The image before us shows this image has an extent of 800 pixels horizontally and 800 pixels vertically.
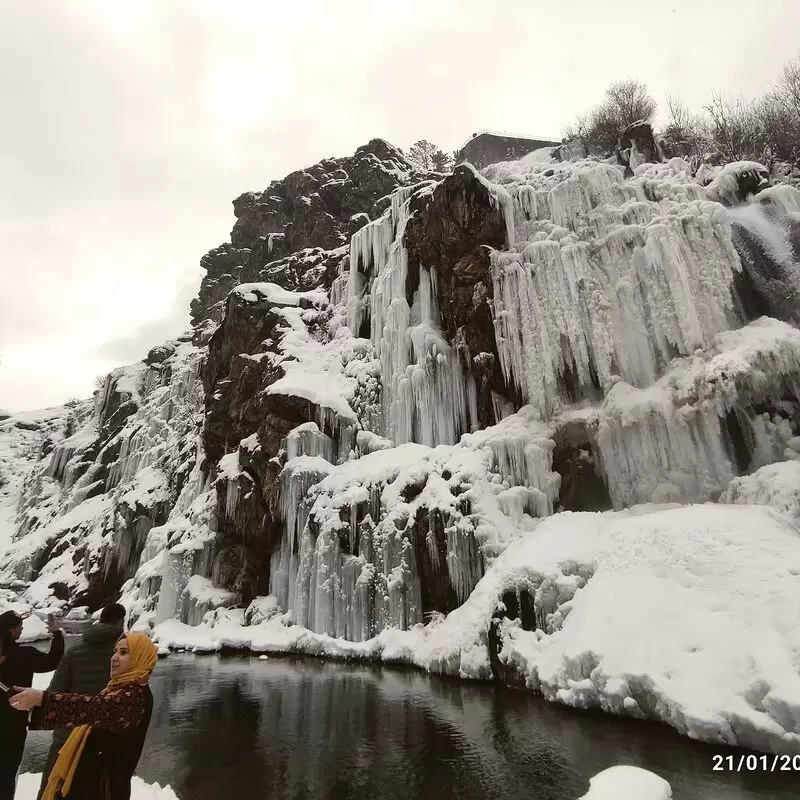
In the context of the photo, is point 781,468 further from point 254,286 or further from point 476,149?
point 476,149

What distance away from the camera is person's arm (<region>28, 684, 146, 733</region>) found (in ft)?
7.33

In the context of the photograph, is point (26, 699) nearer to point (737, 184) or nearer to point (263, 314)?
point (737, 184)

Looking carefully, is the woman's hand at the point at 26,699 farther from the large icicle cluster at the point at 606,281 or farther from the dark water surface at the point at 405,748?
the large icicle cluster at the point at 606,281

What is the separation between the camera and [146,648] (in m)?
2.71

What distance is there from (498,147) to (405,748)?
119ft

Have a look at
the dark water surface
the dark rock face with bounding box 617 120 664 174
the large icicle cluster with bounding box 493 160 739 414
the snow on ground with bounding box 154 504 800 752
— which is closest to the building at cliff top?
the dark rock face with bounding box 617 120 664 174

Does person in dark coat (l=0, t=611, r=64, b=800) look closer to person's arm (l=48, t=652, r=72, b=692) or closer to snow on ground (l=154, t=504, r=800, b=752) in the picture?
person's arm (l=48, t=652, r=72, b=692)

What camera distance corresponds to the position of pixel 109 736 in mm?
2582

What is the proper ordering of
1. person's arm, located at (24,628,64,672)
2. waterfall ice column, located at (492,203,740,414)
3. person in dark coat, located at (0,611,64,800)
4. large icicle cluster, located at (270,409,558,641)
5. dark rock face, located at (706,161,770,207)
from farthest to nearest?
dark rock face, located at (706,161,770,207) < waterfall ice column, located at (492,203,740,414) < large icicle cluster, located at (270,409,558,641) < person's arm, located at (24,628,64,672) < person in dark coat, located at (0,611,64,800)

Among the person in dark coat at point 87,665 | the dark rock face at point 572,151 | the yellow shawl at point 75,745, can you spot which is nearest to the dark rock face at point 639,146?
the dark rock face at point 572,151

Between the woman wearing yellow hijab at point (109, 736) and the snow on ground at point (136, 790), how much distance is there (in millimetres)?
3453

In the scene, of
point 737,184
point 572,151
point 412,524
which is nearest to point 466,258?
point 737,184

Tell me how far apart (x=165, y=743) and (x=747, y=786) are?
27.5ft

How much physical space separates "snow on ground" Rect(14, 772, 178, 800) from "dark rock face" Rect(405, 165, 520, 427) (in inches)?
567
